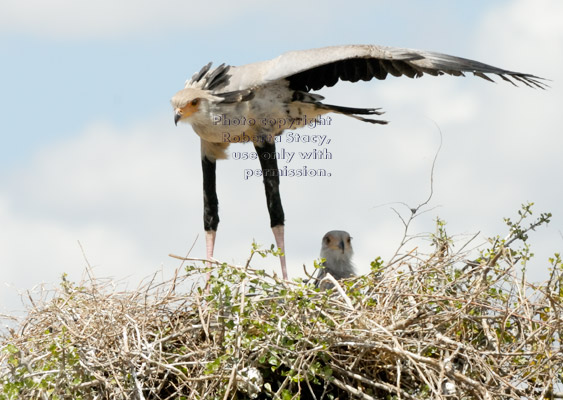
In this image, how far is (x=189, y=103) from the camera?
6430mm

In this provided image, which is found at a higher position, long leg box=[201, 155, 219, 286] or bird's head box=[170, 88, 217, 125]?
bird's head box=[170, 88, 217, 125]

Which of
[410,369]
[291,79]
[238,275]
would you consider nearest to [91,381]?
[238,275]

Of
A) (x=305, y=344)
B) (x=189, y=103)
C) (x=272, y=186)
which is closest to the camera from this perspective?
(x=305, y=344)

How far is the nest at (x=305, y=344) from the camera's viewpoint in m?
4.46

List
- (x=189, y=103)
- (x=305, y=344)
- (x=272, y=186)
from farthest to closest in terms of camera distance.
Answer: (x=272, y=186)
(x=189, y=103)
(x=305, y=344)

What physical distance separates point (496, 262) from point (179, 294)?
5.57ft

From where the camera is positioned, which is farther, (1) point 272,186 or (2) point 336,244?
(1) point 272,186

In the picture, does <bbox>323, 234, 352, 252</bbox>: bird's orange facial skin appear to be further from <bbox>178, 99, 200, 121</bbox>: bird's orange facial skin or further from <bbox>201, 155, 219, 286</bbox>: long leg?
<bbox>178, 99, 200, 121</bbox>: bird's orange facial skin

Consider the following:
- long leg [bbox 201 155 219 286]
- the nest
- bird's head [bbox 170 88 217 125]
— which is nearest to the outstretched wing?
bird's head [bbox 170 88 217 125]

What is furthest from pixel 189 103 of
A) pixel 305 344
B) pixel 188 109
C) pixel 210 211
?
pixel 305 344

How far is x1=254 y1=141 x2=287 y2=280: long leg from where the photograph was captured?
670 cm

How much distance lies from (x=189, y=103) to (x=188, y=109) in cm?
4

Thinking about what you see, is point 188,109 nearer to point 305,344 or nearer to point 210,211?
point 210,211

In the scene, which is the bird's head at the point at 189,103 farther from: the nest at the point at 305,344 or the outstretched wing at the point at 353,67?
A: the nest at the point at 305,344
